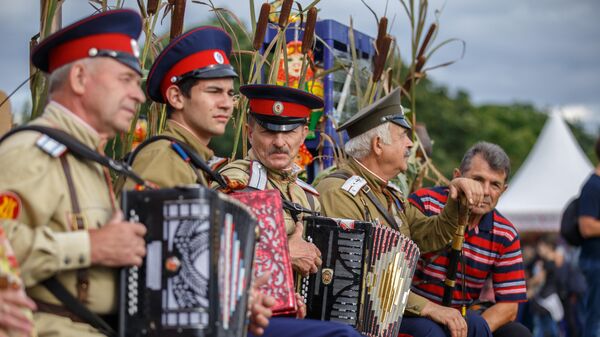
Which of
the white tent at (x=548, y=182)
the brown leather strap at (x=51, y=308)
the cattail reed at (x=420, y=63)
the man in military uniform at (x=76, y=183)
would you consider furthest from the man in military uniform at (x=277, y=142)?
the white tent at (x=548, y=182)

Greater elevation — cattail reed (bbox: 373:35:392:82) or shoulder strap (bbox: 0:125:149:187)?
cattail reed (bbox: 373:35:392:82)

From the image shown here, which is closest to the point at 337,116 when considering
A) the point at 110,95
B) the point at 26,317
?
the point at 110,95

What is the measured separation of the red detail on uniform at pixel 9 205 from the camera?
291 centimetres

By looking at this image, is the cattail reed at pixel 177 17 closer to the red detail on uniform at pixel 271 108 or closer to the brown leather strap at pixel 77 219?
the red detail on uniform at pixel 271 108

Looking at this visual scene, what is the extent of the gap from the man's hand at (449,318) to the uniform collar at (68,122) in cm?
280

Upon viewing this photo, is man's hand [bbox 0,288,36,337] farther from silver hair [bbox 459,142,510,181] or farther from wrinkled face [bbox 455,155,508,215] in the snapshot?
silver hair [bbox 459,142,510,181]

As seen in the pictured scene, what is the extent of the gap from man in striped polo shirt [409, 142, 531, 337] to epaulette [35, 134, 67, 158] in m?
3.26

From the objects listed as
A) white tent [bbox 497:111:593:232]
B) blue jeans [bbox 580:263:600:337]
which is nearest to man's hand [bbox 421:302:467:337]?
blue jeans [bbox 580:263:600:337]

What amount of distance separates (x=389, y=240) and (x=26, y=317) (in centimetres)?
243

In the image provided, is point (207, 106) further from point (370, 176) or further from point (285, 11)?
point (370, 176)

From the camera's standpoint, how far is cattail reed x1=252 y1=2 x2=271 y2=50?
5.10 m

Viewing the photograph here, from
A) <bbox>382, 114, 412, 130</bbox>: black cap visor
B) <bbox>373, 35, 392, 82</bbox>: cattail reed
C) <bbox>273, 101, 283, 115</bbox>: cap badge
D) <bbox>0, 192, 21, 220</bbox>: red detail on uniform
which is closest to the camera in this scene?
<bbox>0, 192, 21, 220</bbox>: red detail on uniform

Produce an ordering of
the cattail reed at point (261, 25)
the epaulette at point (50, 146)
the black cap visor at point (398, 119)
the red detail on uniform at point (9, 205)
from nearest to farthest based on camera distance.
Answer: the red detail on uniform at point (9, 205) < the epaulette at point (50, 146) < the cattail reed at point (261, 25) < the black cap visor at point (398, 119)

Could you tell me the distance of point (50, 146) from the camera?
3.04 metres
